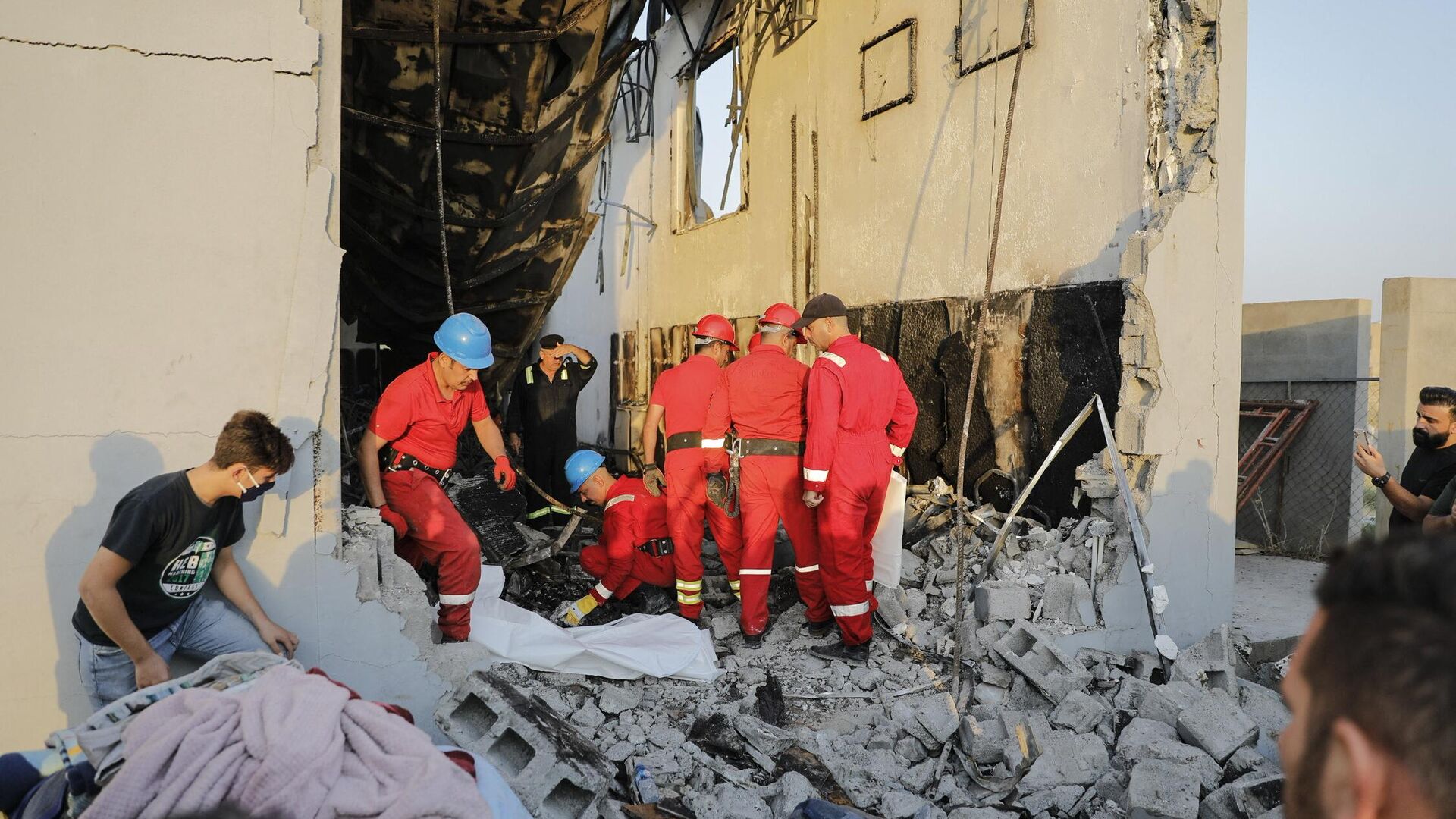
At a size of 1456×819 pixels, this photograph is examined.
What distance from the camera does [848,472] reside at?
189 inches

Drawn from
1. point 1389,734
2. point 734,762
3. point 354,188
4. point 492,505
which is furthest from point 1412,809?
point 354,188

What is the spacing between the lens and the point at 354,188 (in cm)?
666

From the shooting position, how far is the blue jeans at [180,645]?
9.53 feet

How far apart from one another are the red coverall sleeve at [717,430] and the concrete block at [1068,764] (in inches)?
94.1

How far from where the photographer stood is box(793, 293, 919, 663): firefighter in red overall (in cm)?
475

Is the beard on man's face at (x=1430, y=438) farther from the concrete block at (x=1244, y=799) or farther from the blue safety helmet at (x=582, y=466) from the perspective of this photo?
the blue safety helmet at (x=582, y=466)

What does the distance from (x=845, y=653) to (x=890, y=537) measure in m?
0.72

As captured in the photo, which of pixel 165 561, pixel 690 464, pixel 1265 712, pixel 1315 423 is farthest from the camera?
pixel 1315 423

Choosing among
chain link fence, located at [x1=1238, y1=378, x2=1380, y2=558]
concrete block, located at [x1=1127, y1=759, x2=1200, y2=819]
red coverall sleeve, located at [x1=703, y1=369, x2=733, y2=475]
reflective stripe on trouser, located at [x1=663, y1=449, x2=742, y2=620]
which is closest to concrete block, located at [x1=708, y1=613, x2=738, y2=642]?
reflective stripe on trouser, located at [x1=663, y1=449, x2=742, y2=620]

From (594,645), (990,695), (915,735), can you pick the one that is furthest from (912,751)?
(594,645)

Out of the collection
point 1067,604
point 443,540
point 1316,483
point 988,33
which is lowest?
point 1067,604

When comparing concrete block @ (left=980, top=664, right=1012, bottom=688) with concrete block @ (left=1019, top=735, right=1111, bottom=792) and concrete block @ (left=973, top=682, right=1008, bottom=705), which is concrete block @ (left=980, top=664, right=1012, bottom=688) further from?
concrete block @ (left=1019, top=735, right=1111, bottom=792)

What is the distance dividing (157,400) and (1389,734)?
3673 mm

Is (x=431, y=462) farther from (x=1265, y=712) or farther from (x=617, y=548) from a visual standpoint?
(x=1265, y=712)
